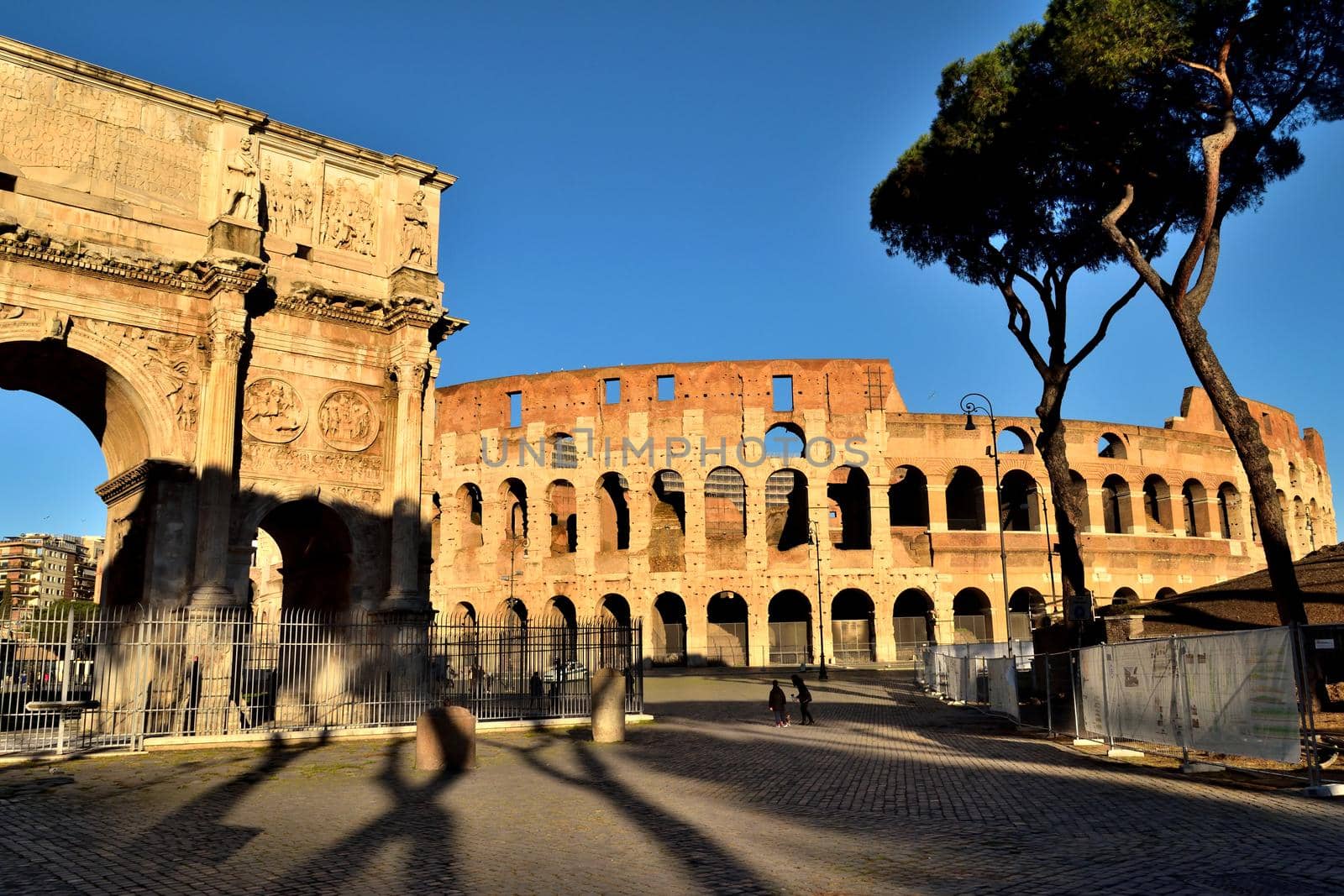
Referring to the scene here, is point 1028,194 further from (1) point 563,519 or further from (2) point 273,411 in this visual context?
(1) point 563,519

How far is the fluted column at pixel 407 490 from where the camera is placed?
1722 centimetres

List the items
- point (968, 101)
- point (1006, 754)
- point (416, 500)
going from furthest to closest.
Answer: point (968, 101)
point (416, 500)
point (1006, 754)

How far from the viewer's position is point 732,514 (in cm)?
4509

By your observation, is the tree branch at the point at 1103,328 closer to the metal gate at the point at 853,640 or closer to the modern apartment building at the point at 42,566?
the metal gate at the point at 853,640

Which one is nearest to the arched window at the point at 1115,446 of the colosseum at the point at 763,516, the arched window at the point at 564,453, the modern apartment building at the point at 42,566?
the colosseum at the point at 763,516

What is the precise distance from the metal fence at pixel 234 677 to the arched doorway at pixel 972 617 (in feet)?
88.2

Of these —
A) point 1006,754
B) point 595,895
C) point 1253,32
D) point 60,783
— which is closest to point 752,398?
point 1253,32

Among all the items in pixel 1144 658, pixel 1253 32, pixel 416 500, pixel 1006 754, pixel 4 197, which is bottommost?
pixel 1006 754

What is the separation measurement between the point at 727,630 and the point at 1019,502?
1482cm

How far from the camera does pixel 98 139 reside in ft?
52.1

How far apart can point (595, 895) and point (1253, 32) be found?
16844 millimetres

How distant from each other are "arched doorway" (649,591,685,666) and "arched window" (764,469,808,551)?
16.2 ft

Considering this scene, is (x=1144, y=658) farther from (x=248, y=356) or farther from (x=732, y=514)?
(x=732, y=514)

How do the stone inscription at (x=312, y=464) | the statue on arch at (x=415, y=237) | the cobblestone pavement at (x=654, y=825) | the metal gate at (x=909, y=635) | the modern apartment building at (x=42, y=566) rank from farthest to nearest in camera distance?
the modern apartment building at (x=42, y=566)
the metal gate at (x=909, y=635)
the statue on arch at (x=415, y=237)
the stone inscription at (x=312, y=464)
the cobblestone pavement at (x=654, y=825)
